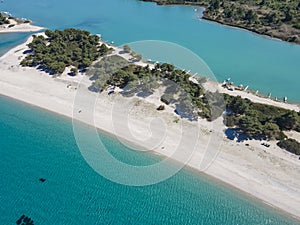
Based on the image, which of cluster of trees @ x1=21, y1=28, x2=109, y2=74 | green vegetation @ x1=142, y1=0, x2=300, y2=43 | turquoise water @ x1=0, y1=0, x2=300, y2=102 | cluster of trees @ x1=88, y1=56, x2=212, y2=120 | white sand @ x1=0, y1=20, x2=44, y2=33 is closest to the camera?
cluster of trees @ x1=88, y1=56, x2=212, y2=120

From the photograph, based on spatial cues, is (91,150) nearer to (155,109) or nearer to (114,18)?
(155,109)

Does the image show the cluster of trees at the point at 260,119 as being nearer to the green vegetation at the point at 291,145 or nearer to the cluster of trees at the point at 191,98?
the cluster of trees at the point at 191,98

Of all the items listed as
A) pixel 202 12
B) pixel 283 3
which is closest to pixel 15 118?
pixel 202 12

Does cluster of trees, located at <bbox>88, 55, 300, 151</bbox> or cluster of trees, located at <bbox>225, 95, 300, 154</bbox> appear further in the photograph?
cluster of trees, located at <bbox>88, 55, 300, 151</bbox>

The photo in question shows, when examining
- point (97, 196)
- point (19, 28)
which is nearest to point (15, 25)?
point (19, 28)

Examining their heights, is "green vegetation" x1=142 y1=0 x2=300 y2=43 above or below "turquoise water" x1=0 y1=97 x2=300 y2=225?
above

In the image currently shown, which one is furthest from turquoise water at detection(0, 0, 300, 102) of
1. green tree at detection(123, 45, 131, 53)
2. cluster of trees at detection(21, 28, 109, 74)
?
cluster of trees at detection(21, 28, 109, 74)

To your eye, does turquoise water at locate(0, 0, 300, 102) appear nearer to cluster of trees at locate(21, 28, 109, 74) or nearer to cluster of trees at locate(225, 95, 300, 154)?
cluster of trees at locate(21, 28, 109, 74)

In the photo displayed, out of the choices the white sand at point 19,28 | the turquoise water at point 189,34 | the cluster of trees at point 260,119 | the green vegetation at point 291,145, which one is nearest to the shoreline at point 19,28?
the white sand at point 19,28
